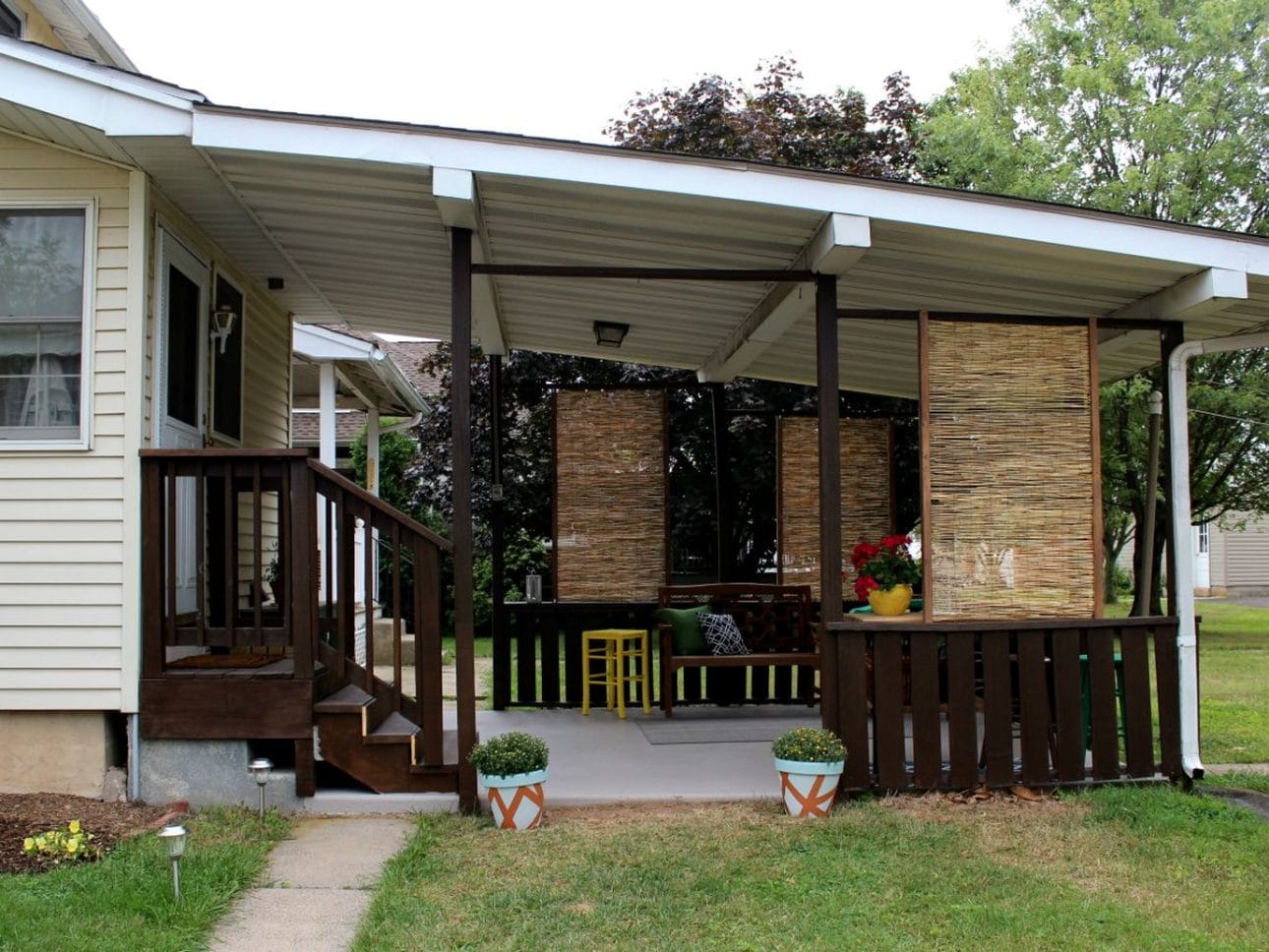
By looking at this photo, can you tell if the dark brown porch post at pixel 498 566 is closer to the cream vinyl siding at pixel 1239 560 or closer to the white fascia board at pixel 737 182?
the white fascia board at pixel 737 182

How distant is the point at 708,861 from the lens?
14.3ft

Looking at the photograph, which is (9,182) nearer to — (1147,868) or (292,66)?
(1147,868)

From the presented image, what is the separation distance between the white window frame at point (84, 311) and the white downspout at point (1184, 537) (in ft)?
16.5

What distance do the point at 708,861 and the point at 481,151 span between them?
293 centimetres

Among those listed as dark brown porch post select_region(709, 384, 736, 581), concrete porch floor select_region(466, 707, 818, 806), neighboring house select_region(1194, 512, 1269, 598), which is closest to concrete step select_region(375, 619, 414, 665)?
concrete porch floor select_region(466, 707, 818, 806)

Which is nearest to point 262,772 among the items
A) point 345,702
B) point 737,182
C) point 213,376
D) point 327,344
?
point 345,702

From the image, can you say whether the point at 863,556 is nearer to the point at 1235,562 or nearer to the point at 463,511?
the point at 463,511

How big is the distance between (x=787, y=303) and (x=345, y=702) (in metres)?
3.02

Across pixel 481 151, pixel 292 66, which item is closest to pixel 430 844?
pixel 481 151

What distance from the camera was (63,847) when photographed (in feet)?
13.8

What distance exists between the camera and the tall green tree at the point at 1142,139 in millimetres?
13234

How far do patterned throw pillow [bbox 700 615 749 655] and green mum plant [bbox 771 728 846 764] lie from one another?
266 centimetres

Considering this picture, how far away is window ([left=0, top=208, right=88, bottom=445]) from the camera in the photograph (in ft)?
16.8

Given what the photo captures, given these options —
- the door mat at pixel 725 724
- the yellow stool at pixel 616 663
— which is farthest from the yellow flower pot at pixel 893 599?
the yellow stool at pixel 616 663
